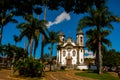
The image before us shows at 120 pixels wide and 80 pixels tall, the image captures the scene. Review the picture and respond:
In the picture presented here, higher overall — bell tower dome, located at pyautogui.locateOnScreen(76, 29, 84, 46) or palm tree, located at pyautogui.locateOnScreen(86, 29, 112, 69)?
bell tower dome, located at pyautogui.locateOnScreen(76, 29, 84, 46)

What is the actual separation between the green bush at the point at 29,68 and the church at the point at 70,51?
5532 cm

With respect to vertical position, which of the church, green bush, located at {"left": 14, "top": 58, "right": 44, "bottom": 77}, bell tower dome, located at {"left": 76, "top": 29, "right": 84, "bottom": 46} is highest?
bell tower dome, located at {"left": 76, "top": 29, "right": 84, "bottom": 46}

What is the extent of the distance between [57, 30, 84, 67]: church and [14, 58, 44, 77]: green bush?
5532cm

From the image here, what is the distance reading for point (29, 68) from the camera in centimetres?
2719

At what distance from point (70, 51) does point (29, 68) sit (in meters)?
57.7

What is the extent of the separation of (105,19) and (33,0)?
1271 inches

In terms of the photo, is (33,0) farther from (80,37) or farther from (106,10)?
(80,37)

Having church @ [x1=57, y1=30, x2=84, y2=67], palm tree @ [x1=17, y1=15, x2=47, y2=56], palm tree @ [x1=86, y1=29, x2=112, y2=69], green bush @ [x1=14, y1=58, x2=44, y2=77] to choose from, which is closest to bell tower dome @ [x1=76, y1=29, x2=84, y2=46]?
church @ [x1=57, y1=30, x2=84, y2=67]

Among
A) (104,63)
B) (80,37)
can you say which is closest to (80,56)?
(80,37)

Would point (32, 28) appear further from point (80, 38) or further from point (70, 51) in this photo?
point (80, 38)

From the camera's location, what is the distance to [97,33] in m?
41.9

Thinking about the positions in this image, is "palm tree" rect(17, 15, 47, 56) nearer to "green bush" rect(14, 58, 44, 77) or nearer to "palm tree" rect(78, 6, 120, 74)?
"palm tree" rect(78, 6, 120, 74)

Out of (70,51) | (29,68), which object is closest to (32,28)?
(29,68)

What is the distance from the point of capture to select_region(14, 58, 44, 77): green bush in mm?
→ 27078
